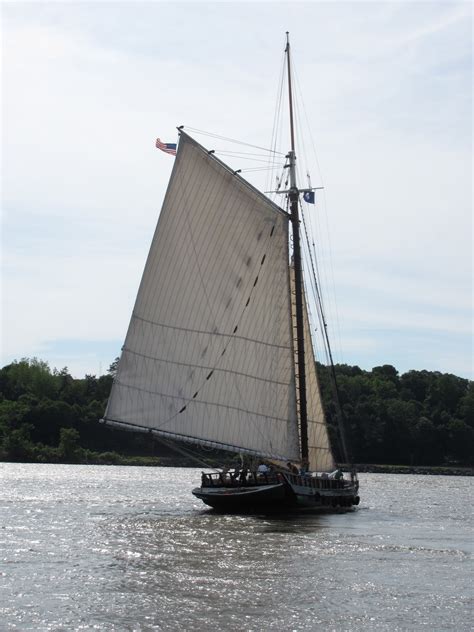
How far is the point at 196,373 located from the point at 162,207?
926 cm

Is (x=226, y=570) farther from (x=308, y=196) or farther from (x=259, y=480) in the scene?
(x=308, y=196)

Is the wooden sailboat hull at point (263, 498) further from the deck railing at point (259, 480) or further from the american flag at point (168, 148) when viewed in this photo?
the american flag at point (168, 148)

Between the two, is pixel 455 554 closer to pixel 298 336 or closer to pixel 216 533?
Answer: pixel 216 533

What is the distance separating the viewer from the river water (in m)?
34.1

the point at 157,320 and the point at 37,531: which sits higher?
the point at 157,320

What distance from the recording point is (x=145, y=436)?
164 meters

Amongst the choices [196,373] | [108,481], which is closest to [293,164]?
[196,373]

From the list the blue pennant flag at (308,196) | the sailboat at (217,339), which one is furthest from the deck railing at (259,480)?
the blue pennant flag at (308,196)

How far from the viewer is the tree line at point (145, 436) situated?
Result: 6560 inches

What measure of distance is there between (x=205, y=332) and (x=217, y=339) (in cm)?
76

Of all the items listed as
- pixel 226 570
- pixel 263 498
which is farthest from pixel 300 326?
pixel 226 570

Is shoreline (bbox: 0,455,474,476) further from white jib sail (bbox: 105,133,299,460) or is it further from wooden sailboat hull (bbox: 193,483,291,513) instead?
white jib sail (bbox: 105,133,299,460)

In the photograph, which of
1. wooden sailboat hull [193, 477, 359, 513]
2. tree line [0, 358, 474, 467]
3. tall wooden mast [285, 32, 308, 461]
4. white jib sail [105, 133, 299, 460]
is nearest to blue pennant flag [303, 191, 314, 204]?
tall wooden mast [285, 32, 308, 461]

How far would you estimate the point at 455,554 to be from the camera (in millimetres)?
50531
